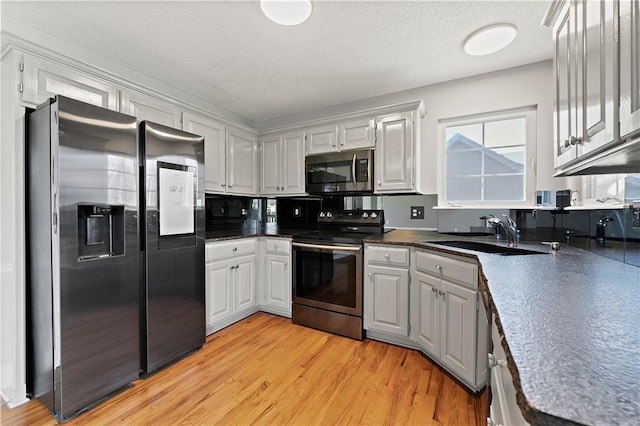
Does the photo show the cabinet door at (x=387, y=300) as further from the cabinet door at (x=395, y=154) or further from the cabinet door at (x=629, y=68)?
the cabinet door at (x=629, y=68)

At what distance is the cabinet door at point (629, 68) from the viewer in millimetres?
655

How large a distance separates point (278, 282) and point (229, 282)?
1.59ft

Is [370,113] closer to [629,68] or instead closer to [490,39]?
[490,39]

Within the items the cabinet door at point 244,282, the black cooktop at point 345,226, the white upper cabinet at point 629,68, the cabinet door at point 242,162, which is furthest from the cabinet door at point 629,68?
the cabinet door at point 242,162

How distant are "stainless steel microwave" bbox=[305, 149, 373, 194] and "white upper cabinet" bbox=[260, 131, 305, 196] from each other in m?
0.14

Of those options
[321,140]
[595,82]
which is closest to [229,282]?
[321,140]

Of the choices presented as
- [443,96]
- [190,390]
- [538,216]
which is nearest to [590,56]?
[538,216]

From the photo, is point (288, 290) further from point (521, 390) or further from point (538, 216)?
point (521, 390)

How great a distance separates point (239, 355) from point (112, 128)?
179cm

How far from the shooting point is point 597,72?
0.85 metres

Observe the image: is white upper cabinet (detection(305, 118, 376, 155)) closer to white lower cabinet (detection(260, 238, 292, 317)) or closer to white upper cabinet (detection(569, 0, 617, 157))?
white lower cabinet (detection(260, 238, 292, 317))

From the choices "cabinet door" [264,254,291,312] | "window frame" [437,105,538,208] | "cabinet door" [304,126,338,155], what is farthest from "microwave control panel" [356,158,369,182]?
"cabinet door" [264,254,291,312]

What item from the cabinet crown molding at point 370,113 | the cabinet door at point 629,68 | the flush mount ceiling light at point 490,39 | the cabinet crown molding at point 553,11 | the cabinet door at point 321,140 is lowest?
the cabinet door at point 629,68

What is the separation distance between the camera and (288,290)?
2666mm
